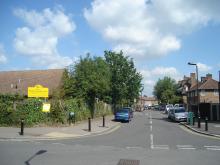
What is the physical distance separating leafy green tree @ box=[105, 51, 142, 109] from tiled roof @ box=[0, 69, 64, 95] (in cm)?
1656

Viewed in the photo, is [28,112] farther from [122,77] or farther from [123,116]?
[122,77]

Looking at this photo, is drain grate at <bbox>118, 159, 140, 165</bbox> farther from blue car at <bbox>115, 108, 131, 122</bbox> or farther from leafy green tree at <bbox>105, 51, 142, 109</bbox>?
leafy green tree at <bbox>105, 51, 142, 109</bbox>

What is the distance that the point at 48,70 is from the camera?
54344 mm

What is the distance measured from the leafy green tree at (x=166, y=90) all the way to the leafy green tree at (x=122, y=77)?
51373 mm

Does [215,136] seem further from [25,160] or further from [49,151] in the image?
[25,160]

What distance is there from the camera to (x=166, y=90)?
134 metres

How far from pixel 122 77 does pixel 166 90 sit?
68.8 m

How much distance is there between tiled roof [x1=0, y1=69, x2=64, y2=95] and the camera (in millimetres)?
49250

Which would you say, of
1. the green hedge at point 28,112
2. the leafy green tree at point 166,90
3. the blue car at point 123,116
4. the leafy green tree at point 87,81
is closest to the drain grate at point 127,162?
the green hedge at point 28,112

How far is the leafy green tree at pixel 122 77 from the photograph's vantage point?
6700cm

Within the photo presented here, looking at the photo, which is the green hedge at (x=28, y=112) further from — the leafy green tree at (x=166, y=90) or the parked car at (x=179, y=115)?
the leafy green tree at (x=166, y=90)

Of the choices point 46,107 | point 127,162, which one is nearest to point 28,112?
point 46,107

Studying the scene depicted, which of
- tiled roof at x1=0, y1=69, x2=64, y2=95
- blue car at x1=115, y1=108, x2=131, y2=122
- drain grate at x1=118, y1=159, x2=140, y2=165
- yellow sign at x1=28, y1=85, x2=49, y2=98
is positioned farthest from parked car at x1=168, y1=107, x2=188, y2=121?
drain grate at x1=118, y1=159, x2=140, y2=165

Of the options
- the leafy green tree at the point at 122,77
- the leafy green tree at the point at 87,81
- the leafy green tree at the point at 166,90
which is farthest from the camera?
the leafy green tree at the point at 166,90
